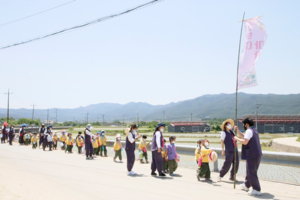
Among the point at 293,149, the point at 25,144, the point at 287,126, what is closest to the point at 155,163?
the point at 293,149

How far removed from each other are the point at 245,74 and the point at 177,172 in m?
4.28

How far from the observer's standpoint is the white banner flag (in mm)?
7270

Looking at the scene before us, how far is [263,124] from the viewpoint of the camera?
6094 cm

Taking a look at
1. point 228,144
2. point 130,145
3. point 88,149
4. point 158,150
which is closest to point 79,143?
point 88,149

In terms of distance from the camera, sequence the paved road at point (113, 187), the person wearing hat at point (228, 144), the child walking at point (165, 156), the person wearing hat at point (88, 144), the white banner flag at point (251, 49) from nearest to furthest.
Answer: the paved road at point (113, 187) < the white banner flag at point (251, 49) < the person wearing hat at point (228, 144) < the child walking at point (165, 156) < the person wearing hat at point (88, 144)

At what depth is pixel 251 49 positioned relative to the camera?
291 inches

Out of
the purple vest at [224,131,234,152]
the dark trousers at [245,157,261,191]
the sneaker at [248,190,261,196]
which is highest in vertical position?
the purple vest at [224,131,234,152]

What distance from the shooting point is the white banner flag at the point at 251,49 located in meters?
7.27

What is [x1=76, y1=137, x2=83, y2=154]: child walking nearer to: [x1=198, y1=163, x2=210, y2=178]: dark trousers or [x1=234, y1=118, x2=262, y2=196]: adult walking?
[x1=198, y1=163, x2=210, y2=178]: dark trousers

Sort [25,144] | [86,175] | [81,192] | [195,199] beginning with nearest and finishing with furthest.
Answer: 1. [195,199]
2. [81,192]
3. [86,175]
4. [25,144]

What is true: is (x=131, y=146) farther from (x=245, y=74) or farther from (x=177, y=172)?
(x=245, y=74)

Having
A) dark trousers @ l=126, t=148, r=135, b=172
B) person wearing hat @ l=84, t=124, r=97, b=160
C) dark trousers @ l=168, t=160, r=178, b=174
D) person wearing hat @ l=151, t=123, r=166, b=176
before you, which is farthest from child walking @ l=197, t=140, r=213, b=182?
person wearing hat @ l=84, t=124, r=97, b=160

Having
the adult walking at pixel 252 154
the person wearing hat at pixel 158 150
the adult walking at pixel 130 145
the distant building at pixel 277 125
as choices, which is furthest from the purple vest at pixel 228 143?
the distant building at pixel 277 125

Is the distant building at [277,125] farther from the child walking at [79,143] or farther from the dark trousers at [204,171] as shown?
the dark trousers at [204,171]
